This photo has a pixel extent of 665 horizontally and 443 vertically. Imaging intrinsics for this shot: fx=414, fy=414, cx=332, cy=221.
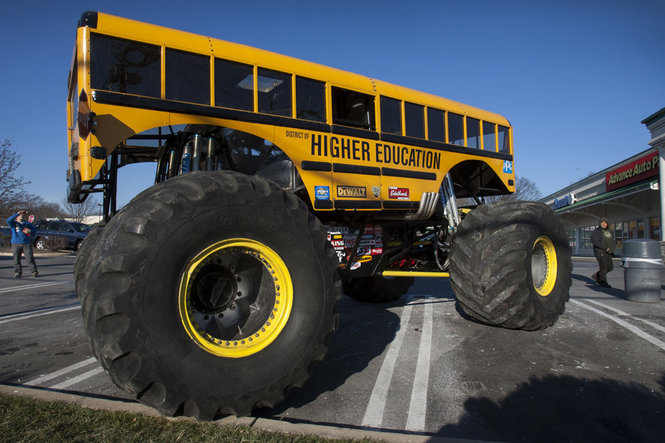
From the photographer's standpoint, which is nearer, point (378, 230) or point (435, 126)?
point (378, 230)

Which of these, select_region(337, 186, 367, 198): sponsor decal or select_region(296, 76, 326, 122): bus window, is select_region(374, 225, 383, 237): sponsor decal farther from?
select_region(296, 76, 326, 122): bus window

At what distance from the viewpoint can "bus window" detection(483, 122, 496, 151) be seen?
6547 millimetres

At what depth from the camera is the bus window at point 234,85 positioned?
391cm

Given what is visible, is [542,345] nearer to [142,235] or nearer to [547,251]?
[547,251]

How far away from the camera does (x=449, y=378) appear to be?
12.2ft

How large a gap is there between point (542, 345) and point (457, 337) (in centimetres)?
92

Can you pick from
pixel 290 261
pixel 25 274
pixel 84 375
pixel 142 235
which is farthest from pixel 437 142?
pixel 25 274

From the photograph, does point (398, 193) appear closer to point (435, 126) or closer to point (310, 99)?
point (435, 126)

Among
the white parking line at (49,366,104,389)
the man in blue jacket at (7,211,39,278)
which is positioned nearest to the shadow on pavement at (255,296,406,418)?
the white parking line at (49,366,104,389)

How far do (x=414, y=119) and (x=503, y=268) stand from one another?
2199 mm

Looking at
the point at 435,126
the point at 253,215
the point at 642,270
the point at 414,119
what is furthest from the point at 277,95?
the point at 642,270

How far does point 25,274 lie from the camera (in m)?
13.0

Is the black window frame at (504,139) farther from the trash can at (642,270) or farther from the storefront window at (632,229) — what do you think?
the storefront window at (632,229)

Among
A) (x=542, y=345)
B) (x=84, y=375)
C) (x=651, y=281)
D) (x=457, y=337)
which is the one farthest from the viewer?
(x=651, y=281)
